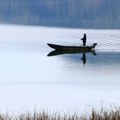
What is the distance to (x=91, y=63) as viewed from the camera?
1473 inches

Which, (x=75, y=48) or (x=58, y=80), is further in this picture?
(x=75, y=48)

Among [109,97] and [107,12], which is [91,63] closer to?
[109,97]

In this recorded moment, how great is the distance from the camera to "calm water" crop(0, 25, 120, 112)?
18.7 meters

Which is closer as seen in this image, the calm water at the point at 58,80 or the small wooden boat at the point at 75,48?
the calm water at the point at 58,80

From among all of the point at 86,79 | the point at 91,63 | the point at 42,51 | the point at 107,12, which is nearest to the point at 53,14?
the point at 107,12

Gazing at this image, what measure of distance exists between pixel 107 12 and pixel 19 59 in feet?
336

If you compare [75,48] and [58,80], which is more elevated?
[75,48]

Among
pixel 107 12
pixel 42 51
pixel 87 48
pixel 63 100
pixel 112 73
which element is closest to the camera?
pixel 63 100

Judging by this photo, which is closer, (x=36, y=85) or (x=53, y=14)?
(x=36, y=85)

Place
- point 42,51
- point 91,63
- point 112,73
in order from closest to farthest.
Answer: point 112,73, point 91,63, point 42,51

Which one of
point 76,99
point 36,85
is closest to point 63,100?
point 76,99

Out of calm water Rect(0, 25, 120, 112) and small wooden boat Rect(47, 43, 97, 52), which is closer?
calm water Rect(0, 25, 120, 112)

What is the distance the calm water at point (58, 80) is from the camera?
736 inches

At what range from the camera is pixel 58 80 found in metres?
27.4
